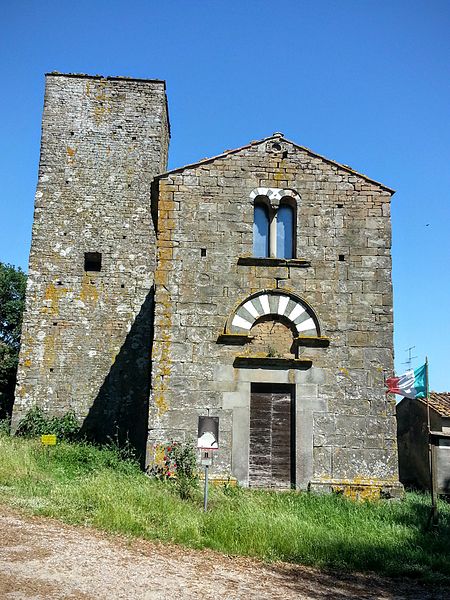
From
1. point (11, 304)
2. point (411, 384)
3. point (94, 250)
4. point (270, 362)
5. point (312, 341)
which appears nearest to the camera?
point (411, 384)

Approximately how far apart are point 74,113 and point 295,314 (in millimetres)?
12819

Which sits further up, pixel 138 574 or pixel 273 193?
pixel 273 193

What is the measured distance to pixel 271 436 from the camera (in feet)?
39.6

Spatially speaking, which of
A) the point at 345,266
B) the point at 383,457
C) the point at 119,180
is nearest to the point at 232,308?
the point at 345,266

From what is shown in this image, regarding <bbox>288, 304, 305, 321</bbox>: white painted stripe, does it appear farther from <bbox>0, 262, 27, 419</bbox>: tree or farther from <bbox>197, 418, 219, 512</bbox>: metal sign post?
<bbox>0, 262, 27, 419</bbox>: tree

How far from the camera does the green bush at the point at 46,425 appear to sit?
1817 centimetres

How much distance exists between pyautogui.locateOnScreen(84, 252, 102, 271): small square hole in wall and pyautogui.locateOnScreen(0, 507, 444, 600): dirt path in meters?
12.3

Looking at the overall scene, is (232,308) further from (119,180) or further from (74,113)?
(74,113)

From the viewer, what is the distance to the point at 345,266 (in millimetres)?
12820

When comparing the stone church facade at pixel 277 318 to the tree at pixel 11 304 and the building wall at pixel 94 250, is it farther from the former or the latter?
the tree at pixel 11 304

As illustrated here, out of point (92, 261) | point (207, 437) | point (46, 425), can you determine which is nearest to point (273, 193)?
point (207, 437)

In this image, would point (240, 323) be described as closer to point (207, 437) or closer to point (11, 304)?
point (207, 437)

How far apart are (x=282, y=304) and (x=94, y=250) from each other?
9488 mm

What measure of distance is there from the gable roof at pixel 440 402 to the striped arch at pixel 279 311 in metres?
6.30
